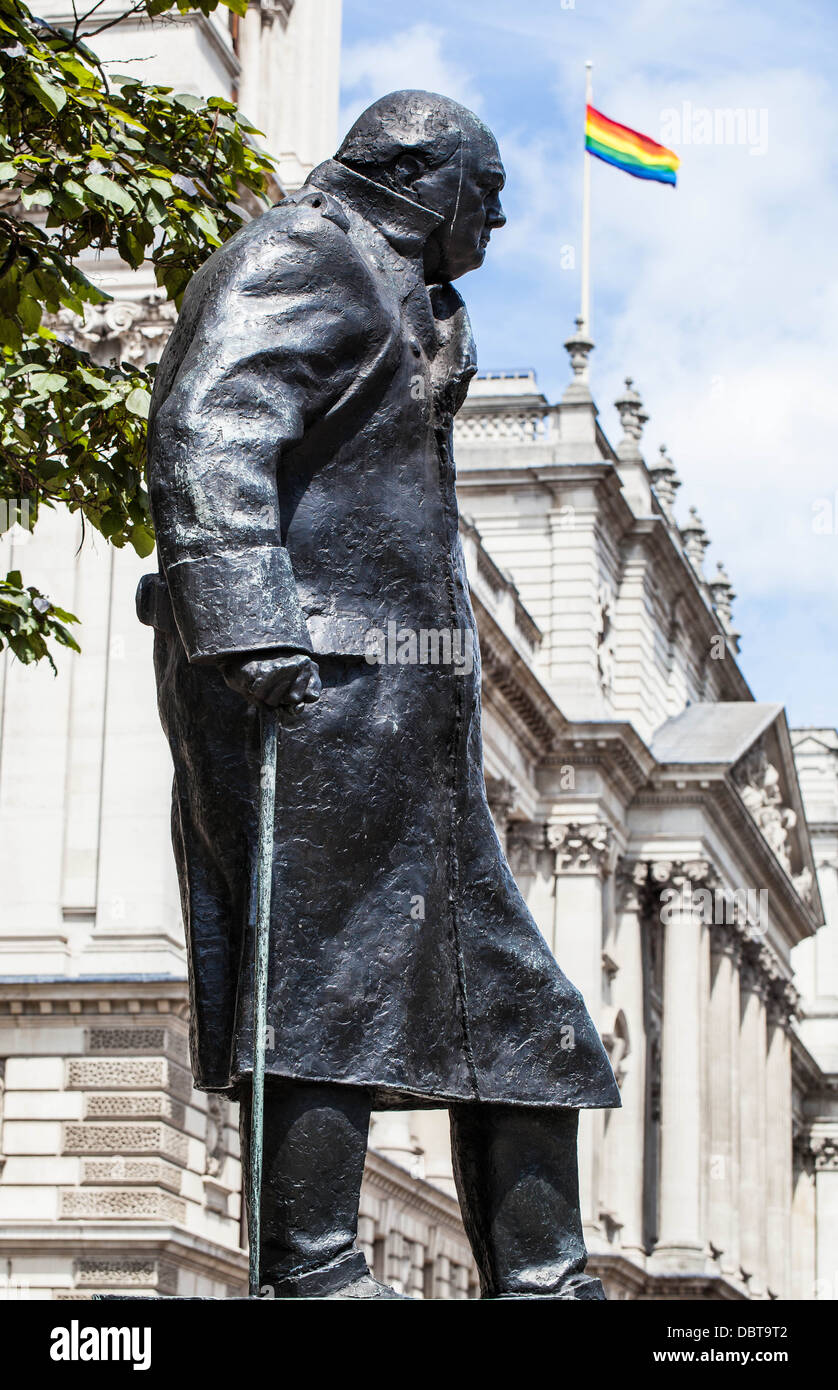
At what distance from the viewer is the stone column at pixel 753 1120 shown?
187ft

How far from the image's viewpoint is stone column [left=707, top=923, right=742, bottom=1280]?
53.6 meters

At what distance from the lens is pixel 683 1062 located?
52.3 metres

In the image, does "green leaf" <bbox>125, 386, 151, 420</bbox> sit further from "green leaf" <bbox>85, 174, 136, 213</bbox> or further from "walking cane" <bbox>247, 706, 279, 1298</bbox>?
"walking cane" <bbox>247, 706, 279, 1298</bbox>

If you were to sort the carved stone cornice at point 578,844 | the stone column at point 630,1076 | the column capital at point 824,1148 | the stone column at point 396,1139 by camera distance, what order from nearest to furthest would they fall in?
the stone column at point 396,1139 < the carved stone cornice at point 578,844 < the stone column at point 630,1076 < the column capital at point 824,1148

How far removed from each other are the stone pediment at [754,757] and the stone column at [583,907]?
12.9ft

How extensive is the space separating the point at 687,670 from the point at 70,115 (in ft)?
161

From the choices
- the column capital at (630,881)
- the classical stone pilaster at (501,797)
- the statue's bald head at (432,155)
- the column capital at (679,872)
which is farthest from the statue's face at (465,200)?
the column capital at (679,872)

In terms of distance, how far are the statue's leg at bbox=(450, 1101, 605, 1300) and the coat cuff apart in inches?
46.7

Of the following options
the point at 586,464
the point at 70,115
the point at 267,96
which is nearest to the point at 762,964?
the point at 586,464

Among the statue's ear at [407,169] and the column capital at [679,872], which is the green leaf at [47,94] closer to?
the statue's ear at [407,169]

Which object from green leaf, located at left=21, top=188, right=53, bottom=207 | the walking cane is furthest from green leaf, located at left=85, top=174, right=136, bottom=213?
the walking cane

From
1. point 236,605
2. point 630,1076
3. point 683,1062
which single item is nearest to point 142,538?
point 236,605

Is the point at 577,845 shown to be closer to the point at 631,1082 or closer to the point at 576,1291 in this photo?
the point at 631,1082

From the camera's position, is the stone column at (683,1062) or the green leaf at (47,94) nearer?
the green leaf at (47,94)
